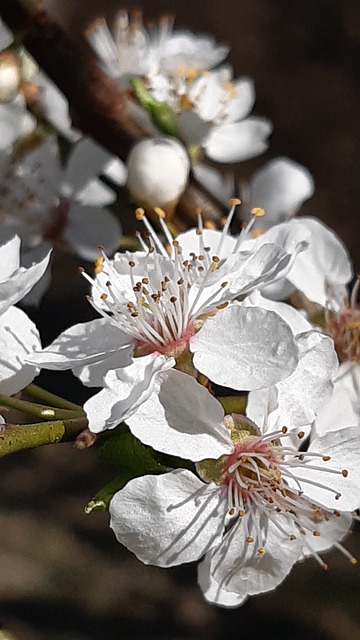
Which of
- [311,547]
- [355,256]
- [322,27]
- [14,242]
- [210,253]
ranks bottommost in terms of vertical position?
[355,256]

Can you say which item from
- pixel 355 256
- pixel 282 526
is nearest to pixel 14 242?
pixel 282 526

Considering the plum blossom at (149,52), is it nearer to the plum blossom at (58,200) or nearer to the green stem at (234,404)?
the plum blossom at (58,200)

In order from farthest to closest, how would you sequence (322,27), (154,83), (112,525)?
1. (322,27)
2. (154,83)
3. (112,525)

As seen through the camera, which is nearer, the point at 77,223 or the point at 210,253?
the point at 210,253

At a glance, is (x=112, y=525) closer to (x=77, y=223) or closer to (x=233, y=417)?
(x=233, y=417)

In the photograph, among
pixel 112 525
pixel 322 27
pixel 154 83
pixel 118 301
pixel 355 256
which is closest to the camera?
pixel 112 525

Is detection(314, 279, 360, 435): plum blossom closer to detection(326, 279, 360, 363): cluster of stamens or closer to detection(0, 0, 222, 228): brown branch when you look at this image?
detection(326, 279, 360, 363): cluster of stamens

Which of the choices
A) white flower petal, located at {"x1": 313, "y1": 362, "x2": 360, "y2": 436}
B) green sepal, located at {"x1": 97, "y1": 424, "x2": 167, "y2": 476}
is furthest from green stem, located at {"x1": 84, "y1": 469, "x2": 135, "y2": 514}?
white flower petal, located at {"x1": 313, "y1": 362, "x2": 360, "y2": 436}
